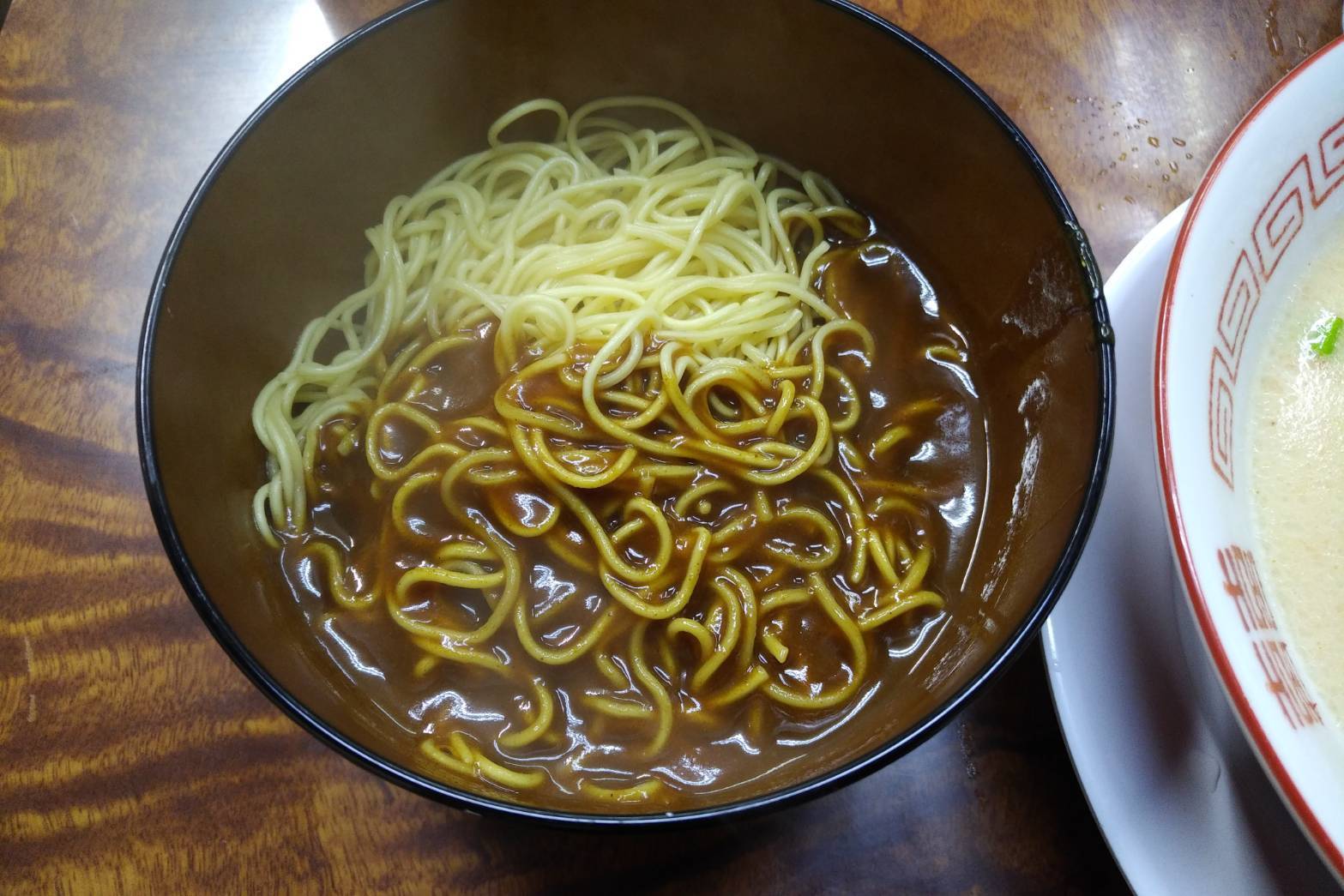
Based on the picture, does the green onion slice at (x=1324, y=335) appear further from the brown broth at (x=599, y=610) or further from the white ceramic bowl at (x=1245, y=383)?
the brown broth at (x=599, y=610)

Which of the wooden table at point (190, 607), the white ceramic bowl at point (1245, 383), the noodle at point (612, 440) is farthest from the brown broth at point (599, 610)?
the white ceramic bowl at point (1245, 383)

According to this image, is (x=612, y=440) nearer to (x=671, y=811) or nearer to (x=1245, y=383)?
(x=671, y=811)

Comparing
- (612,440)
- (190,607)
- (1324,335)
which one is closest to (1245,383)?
(1324,335)

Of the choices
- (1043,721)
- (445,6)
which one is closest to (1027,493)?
(1043,721)

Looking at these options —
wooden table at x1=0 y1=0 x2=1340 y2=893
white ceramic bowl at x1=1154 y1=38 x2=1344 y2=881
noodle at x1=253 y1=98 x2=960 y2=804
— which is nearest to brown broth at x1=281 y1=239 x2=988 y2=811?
noodle at x1=253 y1=98 x2=960 y2=804

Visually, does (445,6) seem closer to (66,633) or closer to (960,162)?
(960,162)

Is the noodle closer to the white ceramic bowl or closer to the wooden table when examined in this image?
the wooden table
